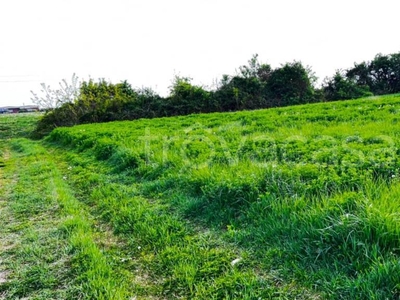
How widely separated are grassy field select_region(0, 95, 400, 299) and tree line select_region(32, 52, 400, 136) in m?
18.6

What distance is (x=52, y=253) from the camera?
11.2 ft

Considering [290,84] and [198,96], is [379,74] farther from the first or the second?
[198,96]

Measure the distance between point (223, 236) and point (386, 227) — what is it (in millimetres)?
1551

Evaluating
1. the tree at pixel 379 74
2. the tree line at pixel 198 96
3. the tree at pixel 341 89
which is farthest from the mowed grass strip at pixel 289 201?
the tree at pixel 379 74

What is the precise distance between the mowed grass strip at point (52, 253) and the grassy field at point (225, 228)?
2 centimetres

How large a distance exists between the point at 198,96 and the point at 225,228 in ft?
71.4

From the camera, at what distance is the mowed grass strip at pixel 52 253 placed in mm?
2695

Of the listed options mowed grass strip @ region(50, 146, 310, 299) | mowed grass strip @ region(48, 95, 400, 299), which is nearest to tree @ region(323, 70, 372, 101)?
mowed grass strip @ region(48, 95, 400, 299)

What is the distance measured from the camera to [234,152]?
6027 mm

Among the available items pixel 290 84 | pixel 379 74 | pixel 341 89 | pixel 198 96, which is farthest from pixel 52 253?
pixel 379 74

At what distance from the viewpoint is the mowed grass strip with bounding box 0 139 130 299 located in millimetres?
2695

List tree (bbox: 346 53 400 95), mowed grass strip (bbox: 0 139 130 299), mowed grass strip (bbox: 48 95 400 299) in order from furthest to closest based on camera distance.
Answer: tree (bbox: 346 53 400 95)
mowed grass strip (bbox: 0 139 130 299)
mowed grass strip (bbox: 48 95 400 299)

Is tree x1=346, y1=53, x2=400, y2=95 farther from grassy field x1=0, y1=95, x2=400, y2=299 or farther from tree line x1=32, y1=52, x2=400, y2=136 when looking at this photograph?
grassy field x1=0, y1=95, x2=400, y2=299

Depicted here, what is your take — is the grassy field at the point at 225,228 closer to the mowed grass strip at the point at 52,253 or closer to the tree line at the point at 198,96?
the mowed grass strip at the point at 52,253
